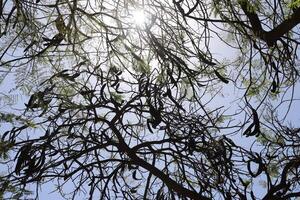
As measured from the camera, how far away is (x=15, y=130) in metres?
3.83

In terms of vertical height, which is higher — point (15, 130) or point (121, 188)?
point (15, 130)

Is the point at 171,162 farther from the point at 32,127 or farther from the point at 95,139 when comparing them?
the point at 32,127

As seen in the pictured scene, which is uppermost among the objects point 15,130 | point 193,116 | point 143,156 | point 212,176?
point 15,130

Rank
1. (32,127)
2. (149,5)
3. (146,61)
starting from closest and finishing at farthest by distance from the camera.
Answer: (149,5)
(146,61)
(32,127)

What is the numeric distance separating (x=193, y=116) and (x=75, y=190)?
1406 mm

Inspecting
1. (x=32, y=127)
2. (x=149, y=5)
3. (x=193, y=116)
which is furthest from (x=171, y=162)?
(x=149, y=5)

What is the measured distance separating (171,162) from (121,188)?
23.2 inches

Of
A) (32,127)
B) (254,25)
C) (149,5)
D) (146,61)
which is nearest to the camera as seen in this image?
(254,25)

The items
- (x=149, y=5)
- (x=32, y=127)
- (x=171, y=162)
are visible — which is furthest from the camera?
(x=171, y=162)

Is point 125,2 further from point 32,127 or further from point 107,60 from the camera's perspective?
point 32,127

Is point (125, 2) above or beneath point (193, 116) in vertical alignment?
above

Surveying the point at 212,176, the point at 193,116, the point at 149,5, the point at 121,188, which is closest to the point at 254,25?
the point at 149,5

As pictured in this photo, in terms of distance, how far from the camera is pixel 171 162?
438cm

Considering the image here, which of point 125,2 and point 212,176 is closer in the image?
point 125,2
